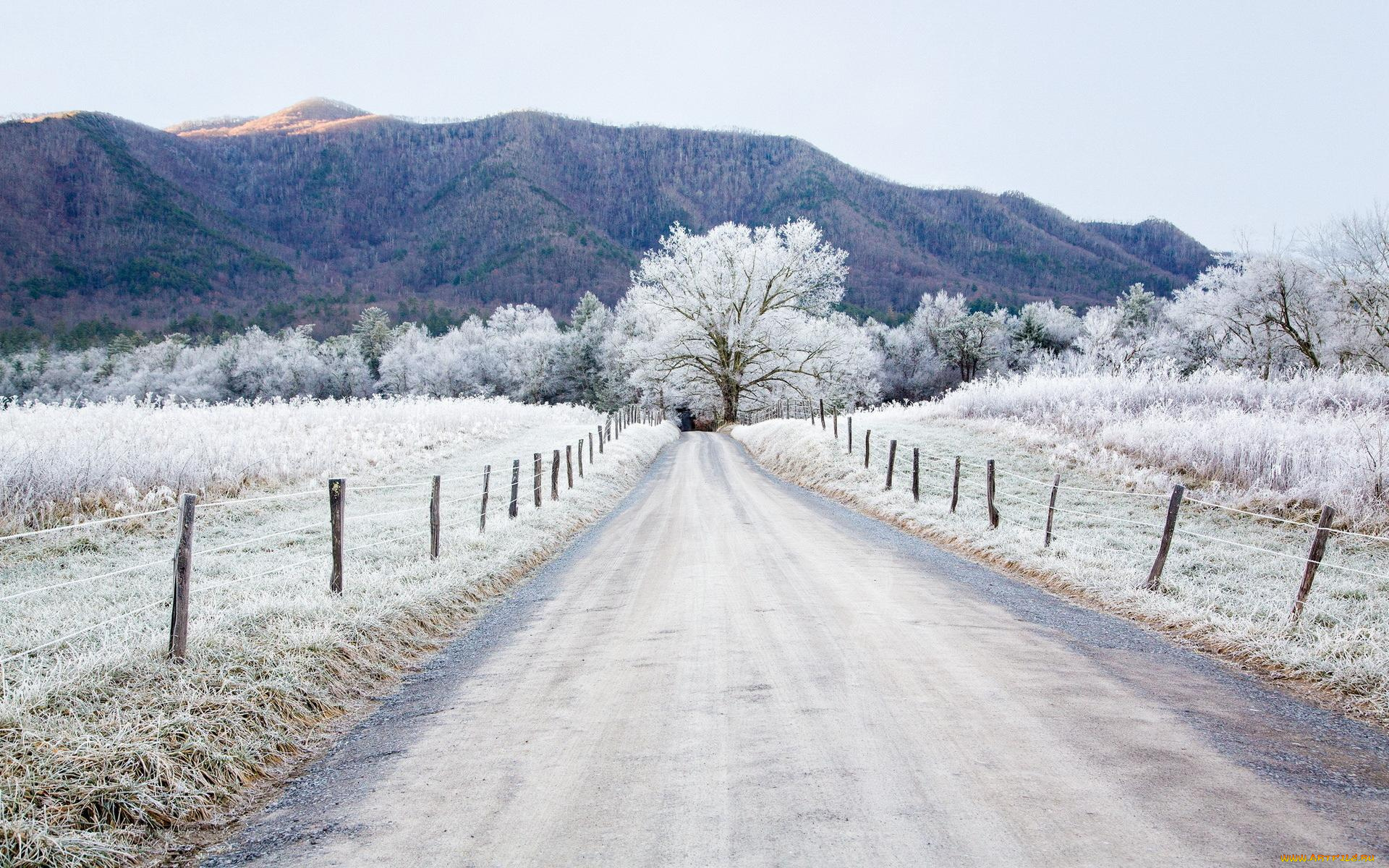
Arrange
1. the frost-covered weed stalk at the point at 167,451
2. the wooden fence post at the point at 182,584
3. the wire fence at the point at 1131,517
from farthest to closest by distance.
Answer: the frost-covered weed stalk at the point at 167,451
the wire fence at the point at 1131,517
the wooden fence post at the point at 182,584

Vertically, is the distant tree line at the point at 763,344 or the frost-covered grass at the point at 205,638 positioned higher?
the distant tree line at the point at 763,344

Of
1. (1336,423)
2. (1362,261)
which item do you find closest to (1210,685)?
(1336,423)

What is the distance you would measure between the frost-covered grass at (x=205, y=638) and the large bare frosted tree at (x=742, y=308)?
30638 millimetres

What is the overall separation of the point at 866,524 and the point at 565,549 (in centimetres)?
608

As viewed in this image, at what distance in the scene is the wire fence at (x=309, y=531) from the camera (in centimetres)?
502

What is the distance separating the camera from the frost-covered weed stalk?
417 inches

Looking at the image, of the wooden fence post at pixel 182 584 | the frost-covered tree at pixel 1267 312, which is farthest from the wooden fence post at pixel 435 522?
the frost-covered tree at pixel 1267 312

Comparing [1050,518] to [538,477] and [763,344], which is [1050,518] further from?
[763,344]

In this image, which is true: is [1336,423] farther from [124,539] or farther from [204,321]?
[204,321]

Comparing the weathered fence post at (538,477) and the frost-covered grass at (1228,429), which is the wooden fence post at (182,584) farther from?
the frost-covered grass at (1228,429)

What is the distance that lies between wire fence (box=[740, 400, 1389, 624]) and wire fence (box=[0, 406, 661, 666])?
8.68 meters

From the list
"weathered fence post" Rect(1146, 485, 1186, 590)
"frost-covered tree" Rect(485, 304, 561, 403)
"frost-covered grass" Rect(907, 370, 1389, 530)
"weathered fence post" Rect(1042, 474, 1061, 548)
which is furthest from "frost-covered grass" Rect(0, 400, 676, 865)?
"frost-covered tree" Rect(485, 304, 561, 403)

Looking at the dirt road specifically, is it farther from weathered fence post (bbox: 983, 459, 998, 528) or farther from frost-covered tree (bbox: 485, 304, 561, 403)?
frost-covered tree (bbox: 485, 304, 561, 403)

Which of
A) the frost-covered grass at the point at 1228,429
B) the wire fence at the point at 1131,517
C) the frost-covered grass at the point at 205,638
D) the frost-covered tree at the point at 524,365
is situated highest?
the frost-covered tree at the point at 524,365
